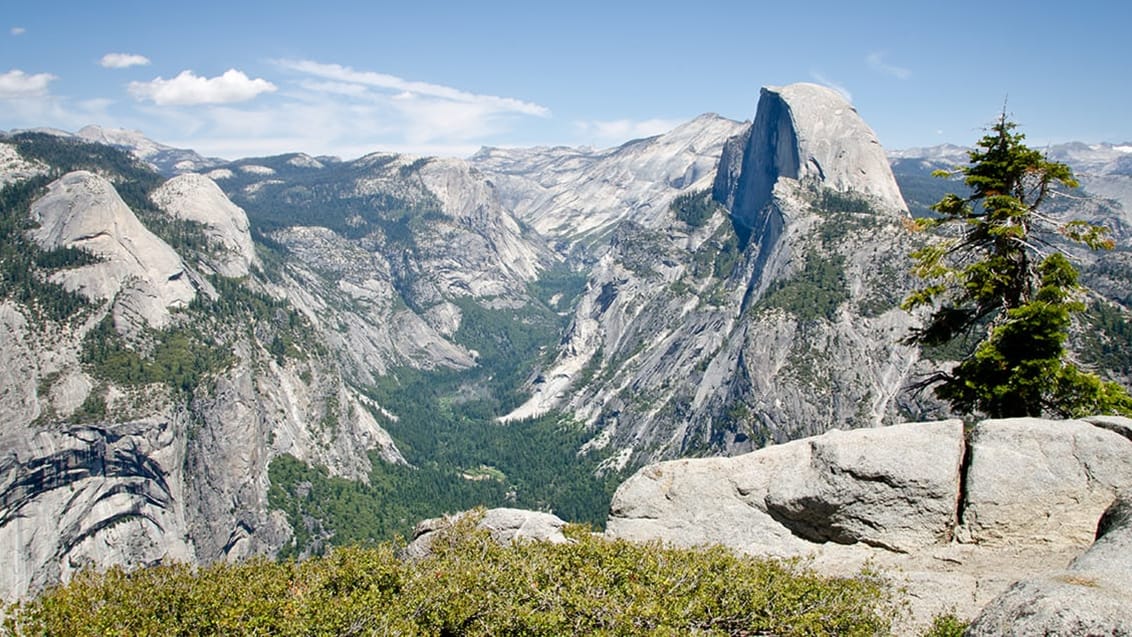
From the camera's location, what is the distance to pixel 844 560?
880 inches

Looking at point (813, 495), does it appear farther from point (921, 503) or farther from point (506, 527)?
point (506, 527)

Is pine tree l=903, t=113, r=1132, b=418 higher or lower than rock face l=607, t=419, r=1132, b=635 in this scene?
higher

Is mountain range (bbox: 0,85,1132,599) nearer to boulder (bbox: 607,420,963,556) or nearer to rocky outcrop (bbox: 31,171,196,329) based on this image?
rocky outcrop (bbox: 31,171,196,329)

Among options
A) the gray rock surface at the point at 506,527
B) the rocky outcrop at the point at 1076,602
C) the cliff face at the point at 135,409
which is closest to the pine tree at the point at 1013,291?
the rocky outcrop at the point at 1076,602

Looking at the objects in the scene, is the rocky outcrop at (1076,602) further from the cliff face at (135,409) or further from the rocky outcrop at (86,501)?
the cliff face at (135,409)

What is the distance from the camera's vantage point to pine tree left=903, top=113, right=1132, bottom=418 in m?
25.8

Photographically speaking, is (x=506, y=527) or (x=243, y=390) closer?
(x=506, y=527)

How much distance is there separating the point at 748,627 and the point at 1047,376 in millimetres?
16934

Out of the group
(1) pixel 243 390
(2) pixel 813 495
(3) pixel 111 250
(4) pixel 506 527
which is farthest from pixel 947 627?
(3) pixel 111 250

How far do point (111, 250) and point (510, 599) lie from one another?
16754 cm

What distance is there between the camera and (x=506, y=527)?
2742 cm

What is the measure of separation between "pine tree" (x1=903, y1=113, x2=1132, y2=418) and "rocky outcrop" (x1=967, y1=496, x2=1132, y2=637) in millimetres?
11601

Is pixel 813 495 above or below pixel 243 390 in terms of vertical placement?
above

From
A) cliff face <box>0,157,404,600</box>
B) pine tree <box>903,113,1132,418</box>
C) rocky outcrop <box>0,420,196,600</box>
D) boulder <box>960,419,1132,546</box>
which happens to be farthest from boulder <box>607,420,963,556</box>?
cliff face <box>0,157,404,600</box>
